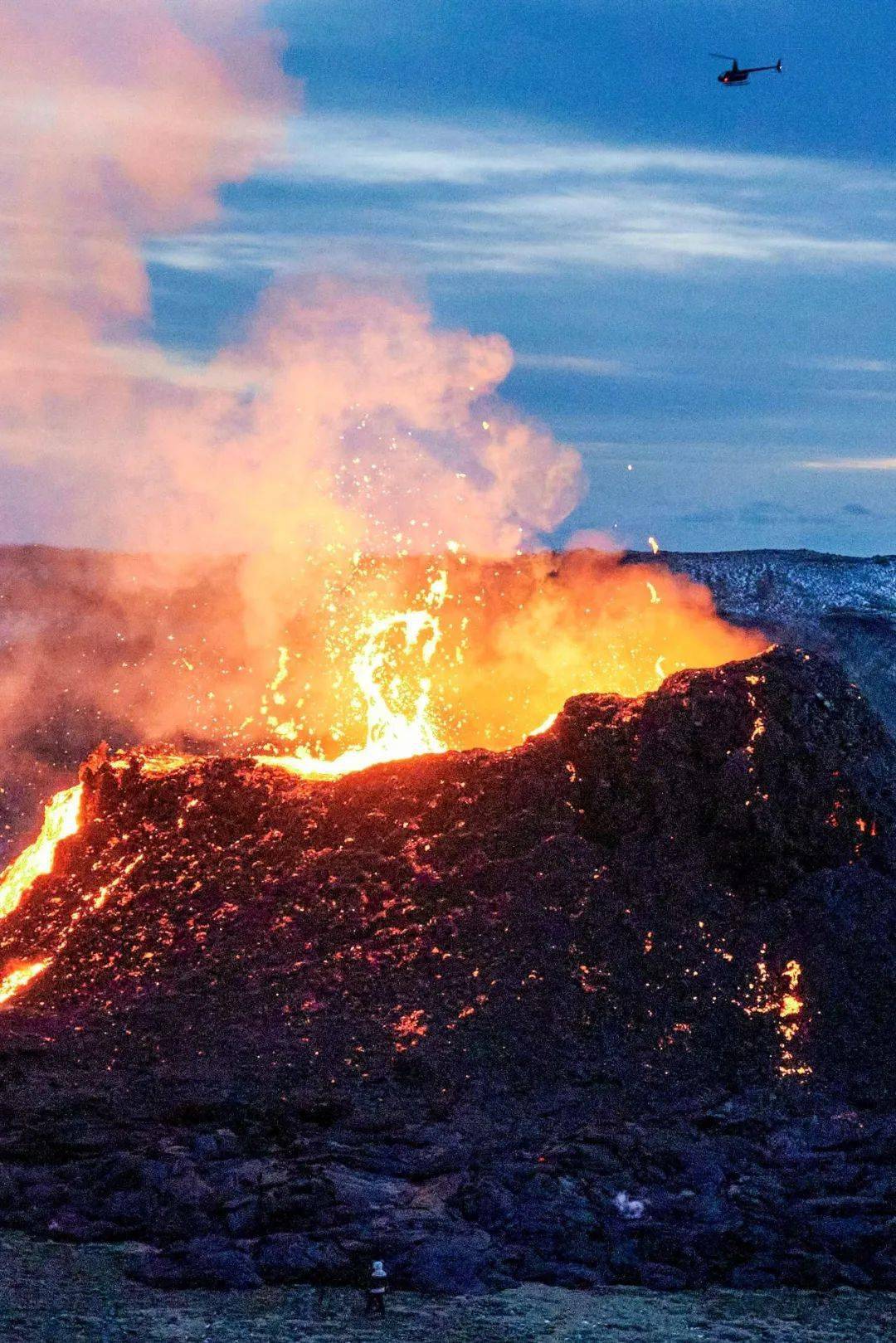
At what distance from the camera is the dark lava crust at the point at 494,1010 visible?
17.6m

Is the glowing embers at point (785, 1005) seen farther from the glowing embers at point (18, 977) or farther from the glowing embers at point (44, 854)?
the glowing embers at point (44, 854)

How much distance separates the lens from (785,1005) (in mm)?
21562

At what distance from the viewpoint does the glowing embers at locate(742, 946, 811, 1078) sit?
21.0 m

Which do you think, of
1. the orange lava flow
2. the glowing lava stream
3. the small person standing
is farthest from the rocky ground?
the orange lava flow

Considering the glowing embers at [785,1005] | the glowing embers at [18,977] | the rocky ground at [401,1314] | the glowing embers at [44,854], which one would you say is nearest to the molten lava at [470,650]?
the glowing embers at [44,854]

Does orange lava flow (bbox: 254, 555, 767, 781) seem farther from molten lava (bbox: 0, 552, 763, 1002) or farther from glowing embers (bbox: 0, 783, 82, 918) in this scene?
glowing embers (bbox: 0, 783, 82, 918)

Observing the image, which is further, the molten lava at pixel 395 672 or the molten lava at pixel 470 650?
the molten lava at pixel 395 672

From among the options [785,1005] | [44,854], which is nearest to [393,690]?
[44,854]

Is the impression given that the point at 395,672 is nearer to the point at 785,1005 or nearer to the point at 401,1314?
the point at 785,1005

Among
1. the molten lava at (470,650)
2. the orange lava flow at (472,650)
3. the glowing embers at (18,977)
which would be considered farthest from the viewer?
the orange lava flow at (472,650)

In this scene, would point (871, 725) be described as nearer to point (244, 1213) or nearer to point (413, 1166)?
Result: point (413, 1166)

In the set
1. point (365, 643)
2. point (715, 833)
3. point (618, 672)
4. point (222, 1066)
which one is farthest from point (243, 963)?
point (365, 643)

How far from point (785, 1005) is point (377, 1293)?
7.03m

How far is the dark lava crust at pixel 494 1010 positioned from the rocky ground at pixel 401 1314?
0.34 metres
